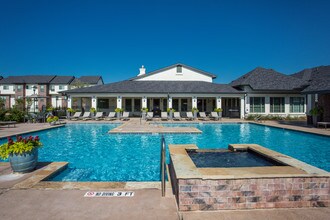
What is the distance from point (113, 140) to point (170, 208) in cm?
862

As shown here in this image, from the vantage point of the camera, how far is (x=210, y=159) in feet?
18.8

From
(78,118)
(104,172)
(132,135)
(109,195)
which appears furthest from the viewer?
(78,118)

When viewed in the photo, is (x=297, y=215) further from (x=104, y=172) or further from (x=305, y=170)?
(x=104, y=172)

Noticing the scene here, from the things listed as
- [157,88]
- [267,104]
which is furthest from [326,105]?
[157,88]

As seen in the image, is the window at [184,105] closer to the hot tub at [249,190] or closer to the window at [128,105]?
the window at [128,105]

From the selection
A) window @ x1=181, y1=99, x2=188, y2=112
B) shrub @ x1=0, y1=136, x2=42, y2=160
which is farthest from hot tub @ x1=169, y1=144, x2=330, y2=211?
window @ x1=181, y1=99, x2=188, y2=112

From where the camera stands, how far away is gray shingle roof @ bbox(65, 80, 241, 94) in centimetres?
2300

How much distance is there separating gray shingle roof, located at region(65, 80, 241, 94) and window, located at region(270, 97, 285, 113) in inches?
192

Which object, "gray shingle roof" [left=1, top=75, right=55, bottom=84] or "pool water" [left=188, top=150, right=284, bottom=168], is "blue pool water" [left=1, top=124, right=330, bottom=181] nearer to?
"pool water" [left=188, top=150, right=284, bottom=168]

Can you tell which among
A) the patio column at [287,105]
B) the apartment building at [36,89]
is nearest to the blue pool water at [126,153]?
the patio column at [287,105]

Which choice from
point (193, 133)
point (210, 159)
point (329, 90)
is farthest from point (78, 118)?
point (329, 90)

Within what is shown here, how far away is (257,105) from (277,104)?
2.53 m

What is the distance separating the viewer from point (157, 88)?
2412cm

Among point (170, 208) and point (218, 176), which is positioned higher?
point (218, 176)
